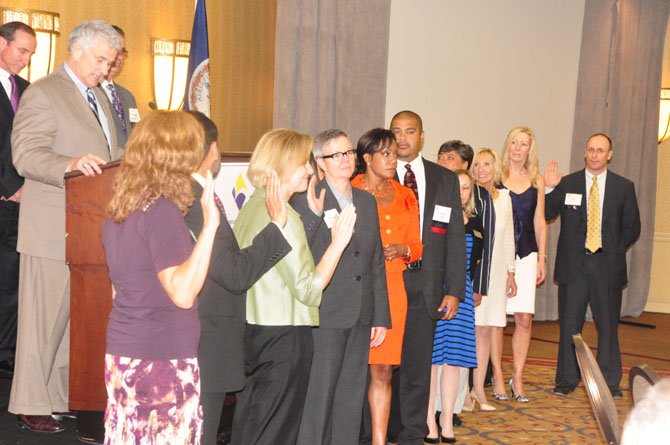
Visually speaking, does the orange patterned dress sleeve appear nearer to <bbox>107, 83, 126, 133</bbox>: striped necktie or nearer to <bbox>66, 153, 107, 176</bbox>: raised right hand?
<bbox>107, 83, 126, 133</bbox>: striped necktie

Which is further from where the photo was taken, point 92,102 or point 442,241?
point 442,241

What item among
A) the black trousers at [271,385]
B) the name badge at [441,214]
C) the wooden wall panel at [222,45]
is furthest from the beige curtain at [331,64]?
the black trousers at [271,385]

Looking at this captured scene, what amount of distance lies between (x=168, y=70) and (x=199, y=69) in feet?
1.87

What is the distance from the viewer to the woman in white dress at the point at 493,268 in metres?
5.88

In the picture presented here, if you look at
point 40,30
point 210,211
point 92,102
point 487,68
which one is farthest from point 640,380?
point 487,68

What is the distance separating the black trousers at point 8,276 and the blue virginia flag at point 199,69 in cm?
153

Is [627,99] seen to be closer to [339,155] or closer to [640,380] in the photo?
[339,155]

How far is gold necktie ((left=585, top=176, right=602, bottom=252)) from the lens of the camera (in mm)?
6469

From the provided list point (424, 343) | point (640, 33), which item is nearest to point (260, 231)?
point (424, 343)

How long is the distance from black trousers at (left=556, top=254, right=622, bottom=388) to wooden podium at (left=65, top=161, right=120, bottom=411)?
3725mm

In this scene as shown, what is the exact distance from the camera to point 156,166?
8.59ft

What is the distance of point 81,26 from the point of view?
159 inches

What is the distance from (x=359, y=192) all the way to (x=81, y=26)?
1506mm

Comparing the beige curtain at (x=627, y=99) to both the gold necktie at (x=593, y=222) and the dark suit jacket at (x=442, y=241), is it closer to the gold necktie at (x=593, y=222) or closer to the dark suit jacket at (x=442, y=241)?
the gold necktie at (x=593, y=222)
